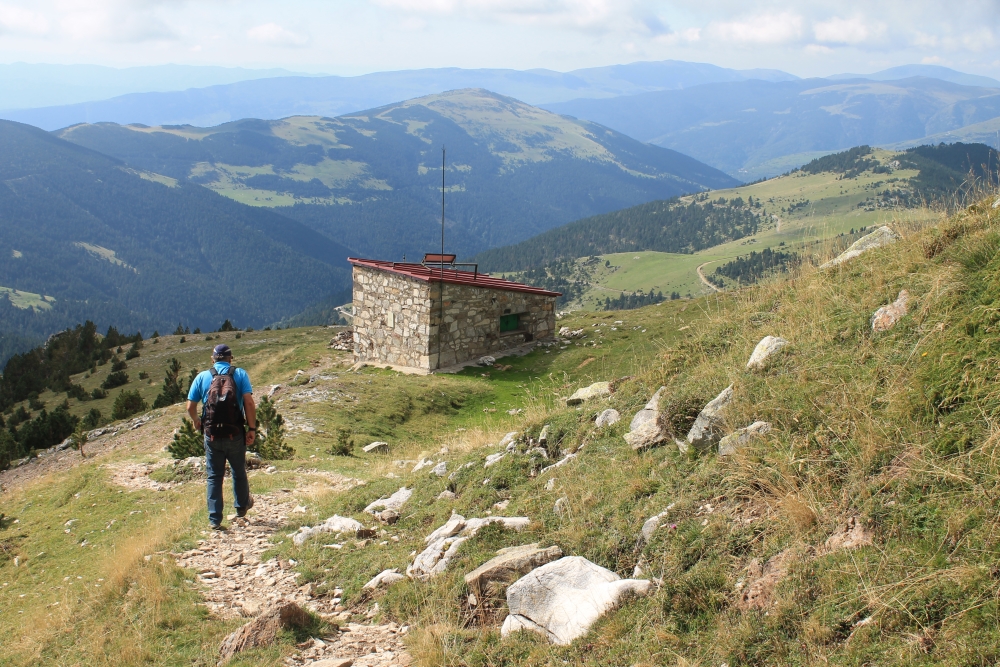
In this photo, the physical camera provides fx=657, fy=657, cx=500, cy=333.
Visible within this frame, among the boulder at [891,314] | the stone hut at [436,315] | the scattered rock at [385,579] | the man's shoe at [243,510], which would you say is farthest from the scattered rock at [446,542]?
the stone hut at [436,315]

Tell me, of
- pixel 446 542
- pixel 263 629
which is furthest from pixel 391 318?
pixel 263 629

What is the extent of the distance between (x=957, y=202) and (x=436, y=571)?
8658mm

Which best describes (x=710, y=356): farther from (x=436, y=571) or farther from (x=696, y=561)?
(x=436, y=571)

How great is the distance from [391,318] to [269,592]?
17298mm

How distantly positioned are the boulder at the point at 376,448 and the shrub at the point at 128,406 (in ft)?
50.3

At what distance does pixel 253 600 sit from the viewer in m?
6.68

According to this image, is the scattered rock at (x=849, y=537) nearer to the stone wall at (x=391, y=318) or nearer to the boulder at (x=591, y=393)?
the boulder at (x=591, y=393)

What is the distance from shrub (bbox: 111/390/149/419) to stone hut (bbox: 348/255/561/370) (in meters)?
9.24

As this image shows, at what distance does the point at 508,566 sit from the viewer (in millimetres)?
5562

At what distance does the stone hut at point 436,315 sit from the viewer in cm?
2248

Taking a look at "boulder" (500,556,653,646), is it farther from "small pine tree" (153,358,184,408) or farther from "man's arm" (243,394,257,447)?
"small pine tree" (153,358,184,408)

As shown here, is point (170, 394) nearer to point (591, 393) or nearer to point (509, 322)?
point (509, 322)

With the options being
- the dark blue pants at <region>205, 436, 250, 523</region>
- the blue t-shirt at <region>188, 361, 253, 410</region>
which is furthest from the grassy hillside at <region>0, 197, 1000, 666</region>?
the blue t-shirt at <region>188, 361, 253, 410</region>

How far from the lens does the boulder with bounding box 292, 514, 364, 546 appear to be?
7965mm
